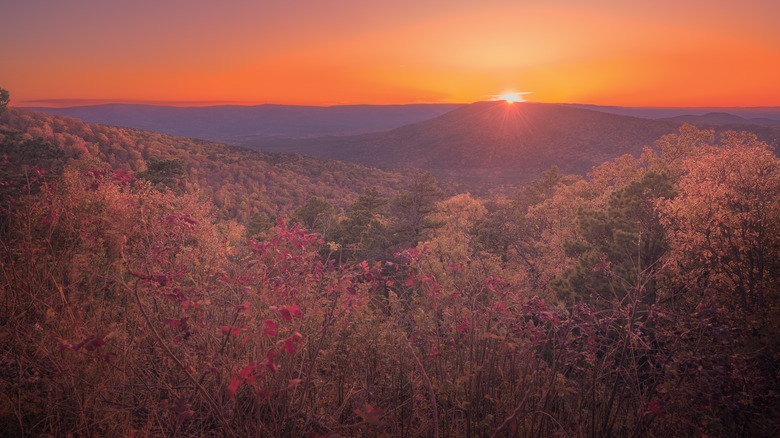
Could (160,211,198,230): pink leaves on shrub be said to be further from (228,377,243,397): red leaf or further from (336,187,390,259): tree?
(336,187,390,259): tree

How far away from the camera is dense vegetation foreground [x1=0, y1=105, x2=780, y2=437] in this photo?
2842 mm

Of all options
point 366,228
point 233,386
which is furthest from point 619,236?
point 366,228

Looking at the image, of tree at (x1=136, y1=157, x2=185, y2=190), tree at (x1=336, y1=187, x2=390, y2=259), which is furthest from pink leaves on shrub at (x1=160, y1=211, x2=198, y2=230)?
tree at (x1=136, y1=157, x2=185, y2=190)

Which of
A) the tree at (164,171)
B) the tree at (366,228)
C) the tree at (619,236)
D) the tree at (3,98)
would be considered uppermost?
the tree at (3,98)

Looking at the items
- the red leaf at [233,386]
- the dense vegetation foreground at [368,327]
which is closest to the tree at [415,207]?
the dense vegetation foreground at [368,327]

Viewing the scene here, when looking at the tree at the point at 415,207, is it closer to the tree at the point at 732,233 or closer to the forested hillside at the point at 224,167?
the tree at the point at 732,233

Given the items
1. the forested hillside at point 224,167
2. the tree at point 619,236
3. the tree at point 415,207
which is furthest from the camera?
the forested hillside at point 224,167

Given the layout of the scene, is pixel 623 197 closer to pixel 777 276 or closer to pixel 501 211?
pixel 777 276

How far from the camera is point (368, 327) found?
5.93 meters

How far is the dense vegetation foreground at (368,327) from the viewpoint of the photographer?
2.84 m

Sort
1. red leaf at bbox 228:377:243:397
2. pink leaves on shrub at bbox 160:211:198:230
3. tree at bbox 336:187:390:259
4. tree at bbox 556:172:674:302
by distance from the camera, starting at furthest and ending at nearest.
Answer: tree at bbox 336:187:390:259, tree at bbox 556:172:674:302, pink leaves on shrub at bbox 160:211:198:230, red leaf at bbox 228:377:243:397

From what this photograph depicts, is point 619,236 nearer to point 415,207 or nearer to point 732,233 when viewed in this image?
point 732,233

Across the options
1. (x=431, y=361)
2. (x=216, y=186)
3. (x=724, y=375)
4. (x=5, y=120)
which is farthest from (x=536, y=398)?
(x=5, y=120)

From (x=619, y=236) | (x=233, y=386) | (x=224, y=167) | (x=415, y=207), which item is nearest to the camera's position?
(x=233, y=386)
